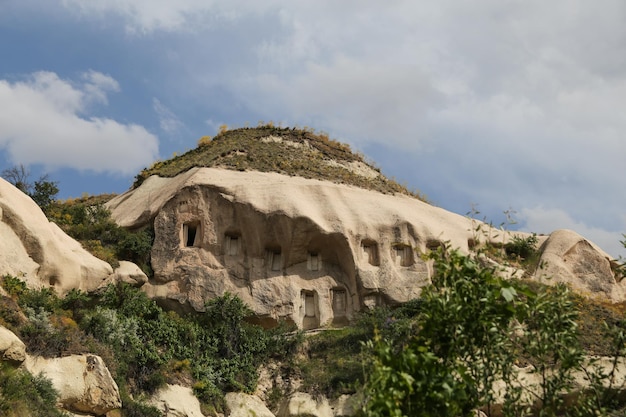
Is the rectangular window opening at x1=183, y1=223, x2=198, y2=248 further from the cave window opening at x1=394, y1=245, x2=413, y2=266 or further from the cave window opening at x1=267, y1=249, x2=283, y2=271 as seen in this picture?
the cave window opening at x1=394, y1=245, x2=413, y2=266

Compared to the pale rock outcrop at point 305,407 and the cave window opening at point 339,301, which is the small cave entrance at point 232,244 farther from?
the pale rock outcrop at point 305,407

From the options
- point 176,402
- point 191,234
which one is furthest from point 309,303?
point 176,402

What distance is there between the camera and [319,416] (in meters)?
27.4

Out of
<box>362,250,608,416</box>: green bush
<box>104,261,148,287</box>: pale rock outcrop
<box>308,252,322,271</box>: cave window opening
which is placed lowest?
<box>362,250,608,416</box>: green bush

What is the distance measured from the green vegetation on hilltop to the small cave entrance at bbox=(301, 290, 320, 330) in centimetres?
710

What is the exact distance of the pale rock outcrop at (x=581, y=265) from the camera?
118 feet

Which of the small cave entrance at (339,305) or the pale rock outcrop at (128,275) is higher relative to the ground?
the pale rock outcrop at (128,275)

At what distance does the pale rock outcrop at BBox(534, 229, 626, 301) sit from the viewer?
3603 cm

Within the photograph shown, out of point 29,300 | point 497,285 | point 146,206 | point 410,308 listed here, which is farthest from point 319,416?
point 497,285

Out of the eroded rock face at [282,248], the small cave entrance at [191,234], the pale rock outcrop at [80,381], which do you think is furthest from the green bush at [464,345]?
the small cave entrance at [191,234]

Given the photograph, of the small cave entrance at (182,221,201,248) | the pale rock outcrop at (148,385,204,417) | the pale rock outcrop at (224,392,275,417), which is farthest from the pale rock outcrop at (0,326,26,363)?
the small cave entrance at (182,221,201,248)

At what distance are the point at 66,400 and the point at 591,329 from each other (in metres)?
20.5

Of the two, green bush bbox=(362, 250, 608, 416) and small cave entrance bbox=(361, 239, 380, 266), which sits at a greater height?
small cave entrance bbox=(361, 239, 380, 266)

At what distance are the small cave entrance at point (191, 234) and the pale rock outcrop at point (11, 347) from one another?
12.5 metres
